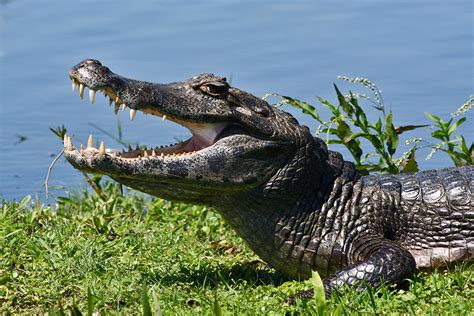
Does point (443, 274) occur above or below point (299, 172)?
below

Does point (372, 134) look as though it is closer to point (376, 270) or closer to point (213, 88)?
point (213, 88)

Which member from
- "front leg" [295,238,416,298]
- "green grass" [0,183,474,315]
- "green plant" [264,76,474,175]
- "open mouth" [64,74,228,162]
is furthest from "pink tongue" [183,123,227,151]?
"green plant" [264,76,474,175]

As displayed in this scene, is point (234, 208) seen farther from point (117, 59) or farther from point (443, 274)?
point (117, 59)

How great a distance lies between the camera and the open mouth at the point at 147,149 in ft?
22.8

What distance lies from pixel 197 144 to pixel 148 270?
2.48 ft

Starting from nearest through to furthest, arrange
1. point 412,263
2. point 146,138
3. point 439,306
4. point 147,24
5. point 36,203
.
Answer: point 439,306 → point 412,263 → point 36,203 → point 146,138 → point 147,24

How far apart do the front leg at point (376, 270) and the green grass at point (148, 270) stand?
0.08 meters

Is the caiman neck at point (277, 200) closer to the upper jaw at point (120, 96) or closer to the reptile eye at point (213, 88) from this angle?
the upper jaw at point (120, 96)

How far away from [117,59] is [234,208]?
505 cm

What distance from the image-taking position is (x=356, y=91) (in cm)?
1093

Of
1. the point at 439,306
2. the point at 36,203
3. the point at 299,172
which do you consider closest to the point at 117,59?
the point at 36,203

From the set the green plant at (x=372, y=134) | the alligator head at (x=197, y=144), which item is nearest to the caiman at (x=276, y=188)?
the alligator head at (x=197, y=144)

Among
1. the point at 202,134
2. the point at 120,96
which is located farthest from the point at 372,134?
the point at 120,96

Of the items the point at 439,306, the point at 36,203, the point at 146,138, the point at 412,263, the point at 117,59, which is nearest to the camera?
the point at 439,306
